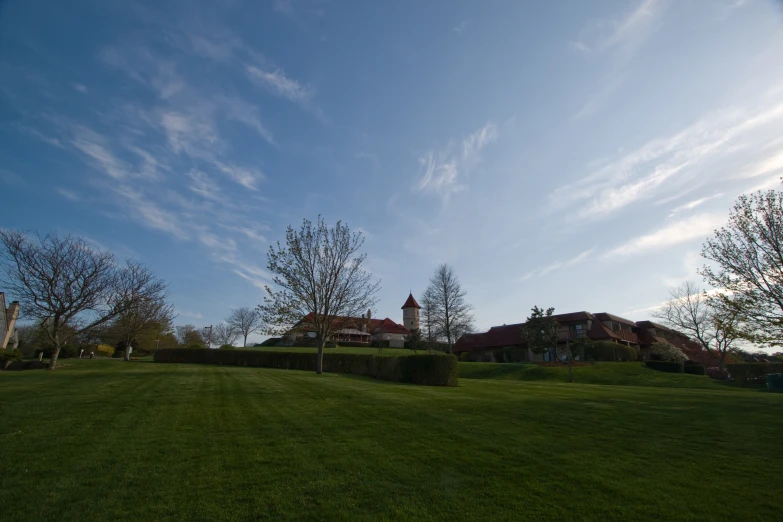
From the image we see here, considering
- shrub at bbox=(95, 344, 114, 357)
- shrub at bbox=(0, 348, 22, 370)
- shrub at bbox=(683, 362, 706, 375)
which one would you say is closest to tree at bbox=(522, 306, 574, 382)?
shrub at bbox=(683, 362, 706, 375)

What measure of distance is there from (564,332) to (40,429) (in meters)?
54.4

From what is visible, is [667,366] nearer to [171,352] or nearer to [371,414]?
[371,414]

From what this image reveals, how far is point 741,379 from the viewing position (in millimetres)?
33156

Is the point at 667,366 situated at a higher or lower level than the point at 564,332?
lower

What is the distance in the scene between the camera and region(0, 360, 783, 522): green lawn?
Answer: 467 cm

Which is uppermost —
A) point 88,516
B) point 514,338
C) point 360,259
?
point 360,259

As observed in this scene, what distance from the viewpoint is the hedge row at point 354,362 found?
20.1 metres

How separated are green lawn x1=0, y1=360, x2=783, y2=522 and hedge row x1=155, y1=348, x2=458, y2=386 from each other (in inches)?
374

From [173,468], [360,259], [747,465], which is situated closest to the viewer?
[173,468]

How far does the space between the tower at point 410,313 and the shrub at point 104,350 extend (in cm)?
5690

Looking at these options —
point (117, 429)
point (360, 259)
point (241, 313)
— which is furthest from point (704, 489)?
point (241, 313)

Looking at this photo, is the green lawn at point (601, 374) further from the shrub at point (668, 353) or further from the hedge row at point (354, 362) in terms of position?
the hedge row at point (354, 362)

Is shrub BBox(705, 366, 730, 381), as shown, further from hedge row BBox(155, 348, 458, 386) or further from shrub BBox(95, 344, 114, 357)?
shrub BBox(95, 344, 114, 357)

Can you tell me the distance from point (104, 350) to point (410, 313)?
191 feet
